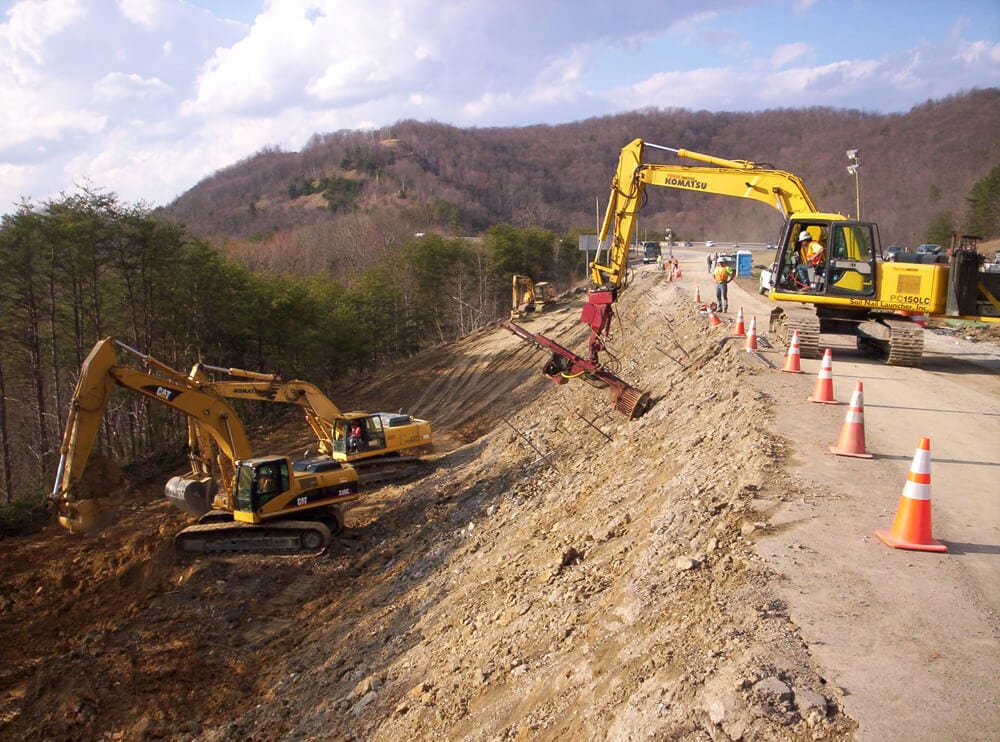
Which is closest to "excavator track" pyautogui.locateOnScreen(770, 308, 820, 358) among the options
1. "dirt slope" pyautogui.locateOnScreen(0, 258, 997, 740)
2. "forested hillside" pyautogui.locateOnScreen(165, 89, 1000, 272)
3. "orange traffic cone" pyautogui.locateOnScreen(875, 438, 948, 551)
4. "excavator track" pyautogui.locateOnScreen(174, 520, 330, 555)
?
"dirt slope" pyautogui.locateOnScreen(0, 258, 997, 740)

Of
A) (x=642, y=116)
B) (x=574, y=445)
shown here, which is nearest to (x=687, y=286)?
(x=574, y=445)

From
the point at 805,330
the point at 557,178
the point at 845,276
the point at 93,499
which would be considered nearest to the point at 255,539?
Result: the point at 93,499

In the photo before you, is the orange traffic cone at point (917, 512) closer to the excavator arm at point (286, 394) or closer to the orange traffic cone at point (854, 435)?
the orange traffic cone at point (854, 435)

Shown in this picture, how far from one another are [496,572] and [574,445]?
242 inches

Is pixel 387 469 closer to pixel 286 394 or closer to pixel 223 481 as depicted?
pixel 286 394

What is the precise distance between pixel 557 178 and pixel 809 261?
141 m

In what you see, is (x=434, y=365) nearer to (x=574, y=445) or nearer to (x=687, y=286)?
(x=687, y=286)

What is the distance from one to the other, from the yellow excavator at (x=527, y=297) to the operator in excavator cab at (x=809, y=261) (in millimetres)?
25037

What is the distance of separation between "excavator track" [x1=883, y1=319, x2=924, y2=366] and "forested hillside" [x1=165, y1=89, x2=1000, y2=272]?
4075 cm

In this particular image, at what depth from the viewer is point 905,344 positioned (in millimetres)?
13023

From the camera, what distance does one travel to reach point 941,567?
540cm

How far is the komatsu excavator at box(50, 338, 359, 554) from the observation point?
39.3 ft

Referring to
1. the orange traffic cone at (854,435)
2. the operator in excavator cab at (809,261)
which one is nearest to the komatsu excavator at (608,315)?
the operator in excavator cab at (809,261)

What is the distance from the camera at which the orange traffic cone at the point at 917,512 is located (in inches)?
217
